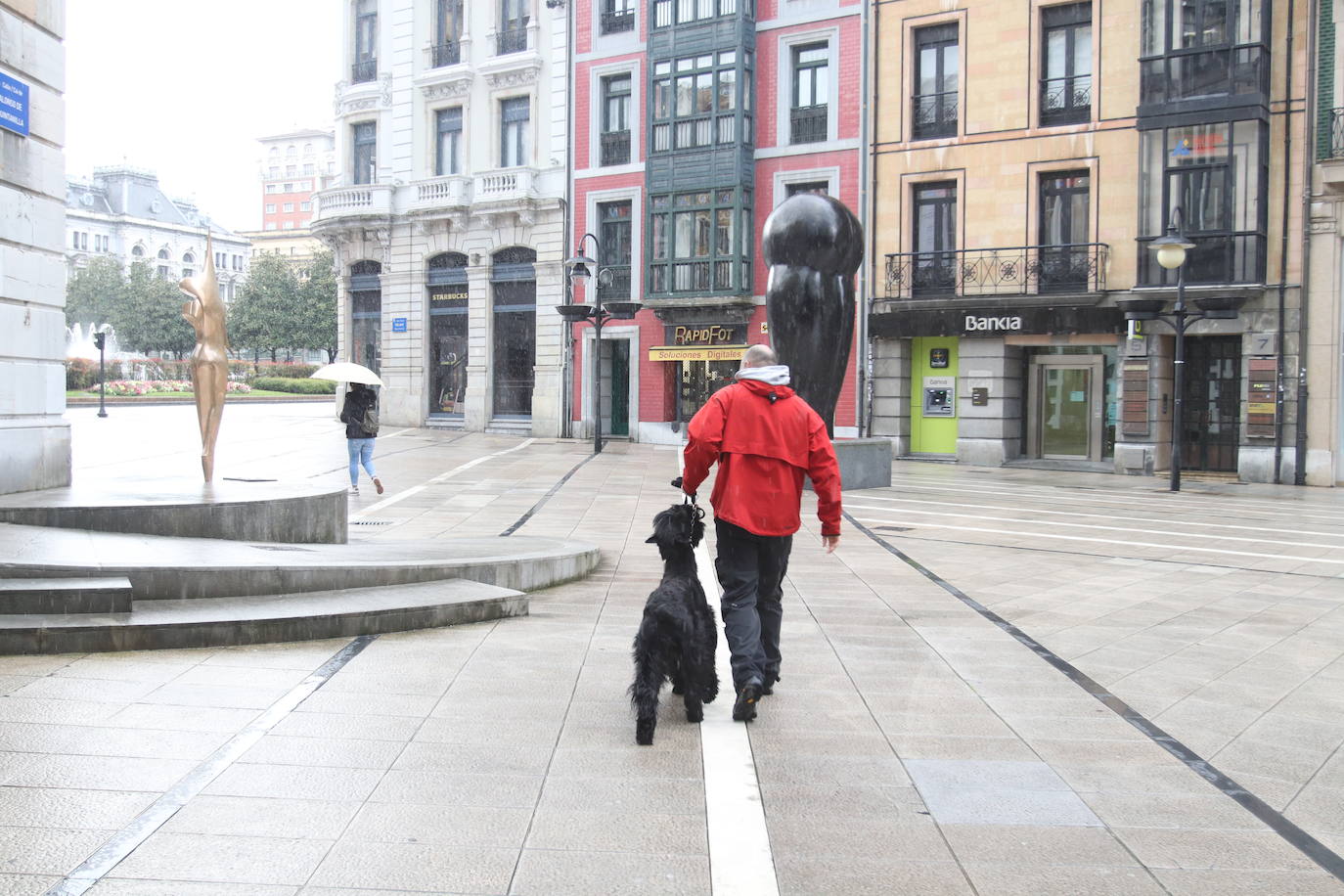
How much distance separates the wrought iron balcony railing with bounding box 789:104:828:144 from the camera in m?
29.0

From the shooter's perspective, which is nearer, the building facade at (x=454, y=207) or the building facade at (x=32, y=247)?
the building facade at (x=32, y=247)

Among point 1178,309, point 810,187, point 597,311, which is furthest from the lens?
point 810,187

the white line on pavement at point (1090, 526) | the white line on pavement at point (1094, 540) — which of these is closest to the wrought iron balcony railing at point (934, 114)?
the white line on pavement at point (1090, 526)

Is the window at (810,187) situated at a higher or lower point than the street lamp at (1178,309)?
higher

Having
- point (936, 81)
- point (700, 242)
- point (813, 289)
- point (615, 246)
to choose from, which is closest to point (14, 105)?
point (813, 289)

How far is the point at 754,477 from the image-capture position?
18.1 ft

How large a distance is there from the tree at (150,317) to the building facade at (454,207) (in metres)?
43.0

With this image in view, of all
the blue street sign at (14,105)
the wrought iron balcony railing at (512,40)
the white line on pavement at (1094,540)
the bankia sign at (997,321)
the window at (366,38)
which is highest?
the window at (366,38)

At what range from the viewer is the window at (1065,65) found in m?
25.2

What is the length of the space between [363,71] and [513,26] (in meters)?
6.10

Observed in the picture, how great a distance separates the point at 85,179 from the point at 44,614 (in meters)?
106

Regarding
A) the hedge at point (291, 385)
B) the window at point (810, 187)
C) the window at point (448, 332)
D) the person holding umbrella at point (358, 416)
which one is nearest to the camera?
the person holding umbrella at point (358, 416)

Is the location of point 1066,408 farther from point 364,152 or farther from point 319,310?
point 319,310

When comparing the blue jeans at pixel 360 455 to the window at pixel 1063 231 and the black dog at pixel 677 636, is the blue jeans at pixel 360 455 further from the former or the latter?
the window at pixel 1063 231
